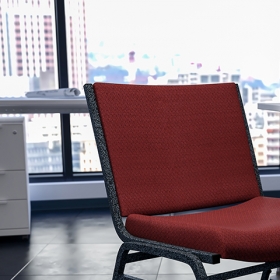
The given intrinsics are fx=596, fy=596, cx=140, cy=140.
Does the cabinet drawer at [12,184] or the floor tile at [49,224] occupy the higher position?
the cabinet drawer at [12,184]

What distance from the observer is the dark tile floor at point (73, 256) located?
2658 millimetres

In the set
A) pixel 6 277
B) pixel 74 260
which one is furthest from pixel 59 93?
pixel 6 277

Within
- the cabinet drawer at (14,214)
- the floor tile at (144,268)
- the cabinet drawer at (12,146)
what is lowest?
the floor tile at (144,268)

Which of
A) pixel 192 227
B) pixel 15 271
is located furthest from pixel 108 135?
pixel 15 271

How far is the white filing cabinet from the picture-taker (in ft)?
10.9

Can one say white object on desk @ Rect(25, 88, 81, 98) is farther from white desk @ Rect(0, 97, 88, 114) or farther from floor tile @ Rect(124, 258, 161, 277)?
floor tile @ Rect(124, 258, 161, 277)

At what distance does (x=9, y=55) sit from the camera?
4.26 m

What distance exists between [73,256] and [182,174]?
1.40m

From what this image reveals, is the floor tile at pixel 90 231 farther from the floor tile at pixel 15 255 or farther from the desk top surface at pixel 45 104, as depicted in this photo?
the desk top surface at pixel 45 104

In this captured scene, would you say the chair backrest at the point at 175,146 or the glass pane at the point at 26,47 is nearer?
the chair backrest at the point at 175,146

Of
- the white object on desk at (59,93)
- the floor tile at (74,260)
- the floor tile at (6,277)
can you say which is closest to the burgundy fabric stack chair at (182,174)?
the floor tile at (74,260)

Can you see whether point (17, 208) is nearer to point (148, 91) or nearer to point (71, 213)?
point (71, 213)

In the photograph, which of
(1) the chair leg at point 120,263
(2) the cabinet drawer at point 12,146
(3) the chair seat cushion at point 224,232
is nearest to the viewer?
(3) the chair seat cushion at point 224,232

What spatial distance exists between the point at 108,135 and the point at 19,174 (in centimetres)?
186
